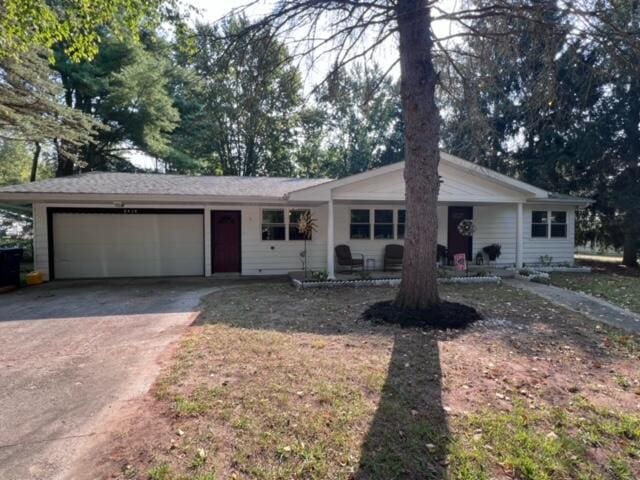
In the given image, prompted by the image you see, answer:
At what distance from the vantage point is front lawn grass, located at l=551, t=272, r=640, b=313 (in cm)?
826

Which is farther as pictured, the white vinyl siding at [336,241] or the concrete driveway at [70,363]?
the white vinyl siding at [336,241]

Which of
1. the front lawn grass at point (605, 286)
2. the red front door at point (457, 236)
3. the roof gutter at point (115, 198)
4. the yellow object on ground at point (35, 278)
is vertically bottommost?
the front lawn grass at point (605, 286)

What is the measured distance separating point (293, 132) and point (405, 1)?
20.9 m

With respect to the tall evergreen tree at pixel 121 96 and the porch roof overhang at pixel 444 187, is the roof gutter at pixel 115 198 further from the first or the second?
the tall evergreen tree at pixel 121 96

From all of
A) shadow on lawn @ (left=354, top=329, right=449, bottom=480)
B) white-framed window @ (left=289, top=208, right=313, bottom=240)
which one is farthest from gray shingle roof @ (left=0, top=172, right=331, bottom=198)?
shadow on lawn @ (left=354, top=329, right=449, bottom=480)

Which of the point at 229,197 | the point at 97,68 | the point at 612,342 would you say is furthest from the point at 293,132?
the point at 612,342

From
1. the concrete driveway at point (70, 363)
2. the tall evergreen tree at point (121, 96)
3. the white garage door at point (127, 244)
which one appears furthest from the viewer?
the tall evergreen tree at point (121, 96)

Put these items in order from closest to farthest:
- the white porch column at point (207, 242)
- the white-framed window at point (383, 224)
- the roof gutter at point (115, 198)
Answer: the roof gutter at point (115, 198)
the white porch column at point (207, 242)
the white-framed window at point (383, 224)

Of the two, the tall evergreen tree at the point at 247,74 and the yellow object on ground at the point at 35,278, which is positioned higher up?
the tall evergreen tree at the point at 247,74

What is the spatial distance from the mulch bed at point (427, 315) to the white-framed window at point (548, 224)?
31.2ft

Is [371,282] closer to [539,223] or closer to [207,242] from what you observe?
[207,242]

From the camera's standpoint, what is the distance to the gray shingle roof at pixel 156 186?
9938 millimetres

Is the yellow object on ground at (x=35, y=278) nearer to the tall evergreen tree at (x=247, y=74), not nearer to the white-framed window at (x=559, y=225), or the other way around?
the tall evergreen tree at (x=247, y=74)

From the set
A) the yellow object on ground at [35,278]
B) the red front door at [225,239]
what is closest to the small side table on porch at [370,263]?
the red front door at [225,239]
